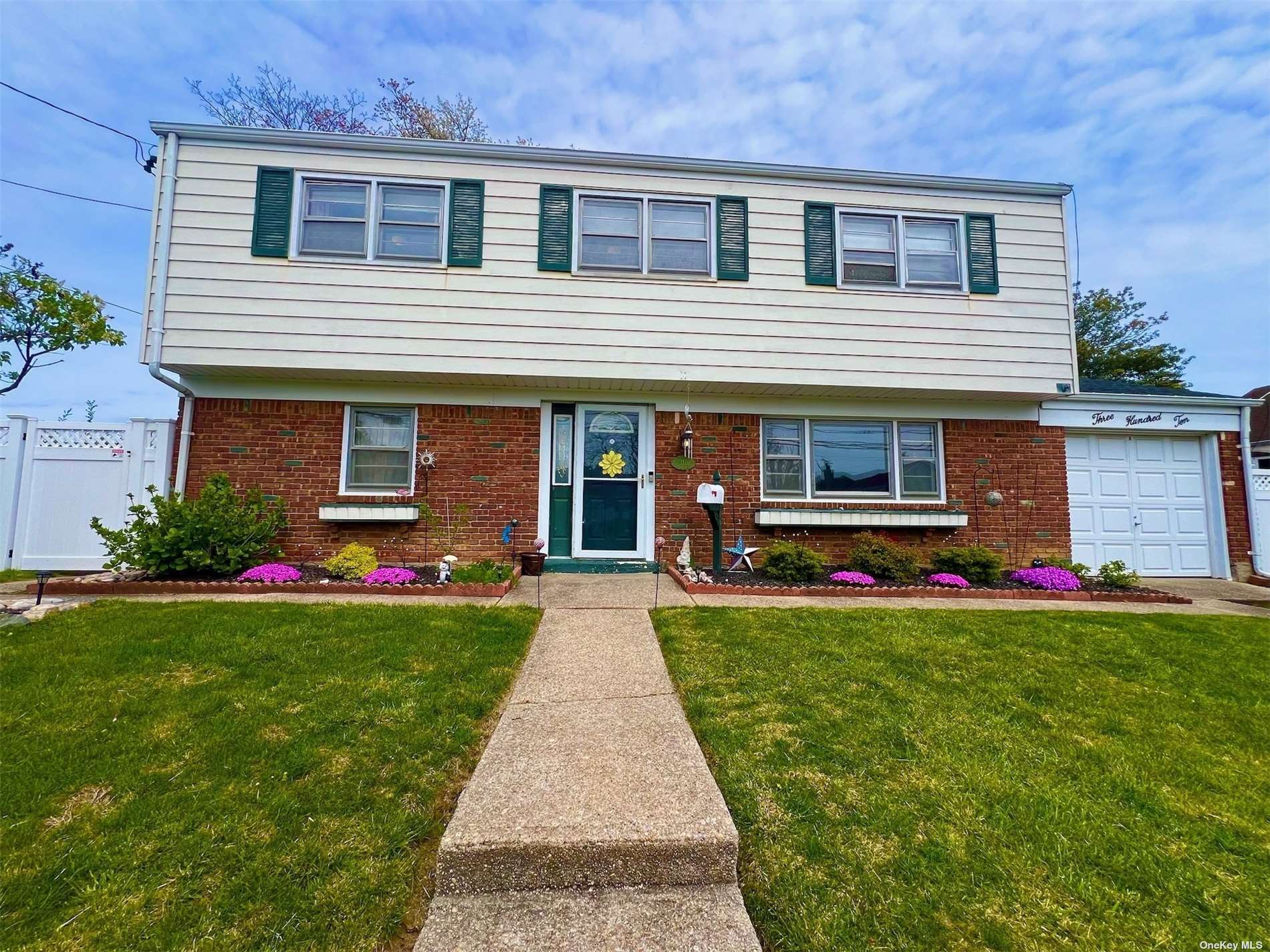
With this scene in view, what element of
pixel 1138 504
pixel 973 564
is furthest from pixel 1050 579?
pixel 1138 504

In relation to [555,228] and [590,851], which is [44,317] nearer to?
[555,228]

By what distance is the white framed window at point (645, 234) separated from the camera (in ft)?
22.4

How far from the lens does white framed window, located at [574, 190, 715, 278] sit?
6836mm

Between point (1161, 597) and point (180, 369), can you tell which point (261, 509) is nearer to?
point (180, 369)

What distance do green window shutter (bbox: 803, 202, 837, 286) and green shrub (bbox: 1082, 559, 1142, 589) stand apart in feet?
16.7

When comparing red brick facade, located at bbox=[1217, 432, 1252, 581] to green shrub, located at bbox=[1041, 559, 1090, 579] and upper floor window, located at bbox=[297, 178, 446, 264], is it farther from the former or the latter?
upper floor window, located at bbox=[297, 178, 446, 264]

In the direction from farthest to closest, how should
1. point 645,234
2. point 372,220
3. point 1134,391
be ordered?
point 1134,391 < point 645,234 < point 372,220

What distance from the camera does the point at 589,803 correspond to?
6.63 feet

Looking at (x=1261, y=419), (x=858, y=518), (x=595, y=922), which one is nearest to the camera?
(x=595, y=922)

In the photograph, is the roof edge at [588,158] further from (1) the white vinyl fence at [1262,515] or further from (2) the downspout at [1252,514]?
(1) the white vinyl fence at [1262,515]

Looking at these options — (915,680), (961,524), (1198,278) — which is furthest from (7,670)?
(1198,278)

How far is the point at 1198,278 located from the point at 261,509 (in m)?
25.2

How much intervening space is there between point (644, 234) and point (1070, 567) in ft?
23.9

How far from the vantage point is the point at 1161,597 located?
5.95 meters
